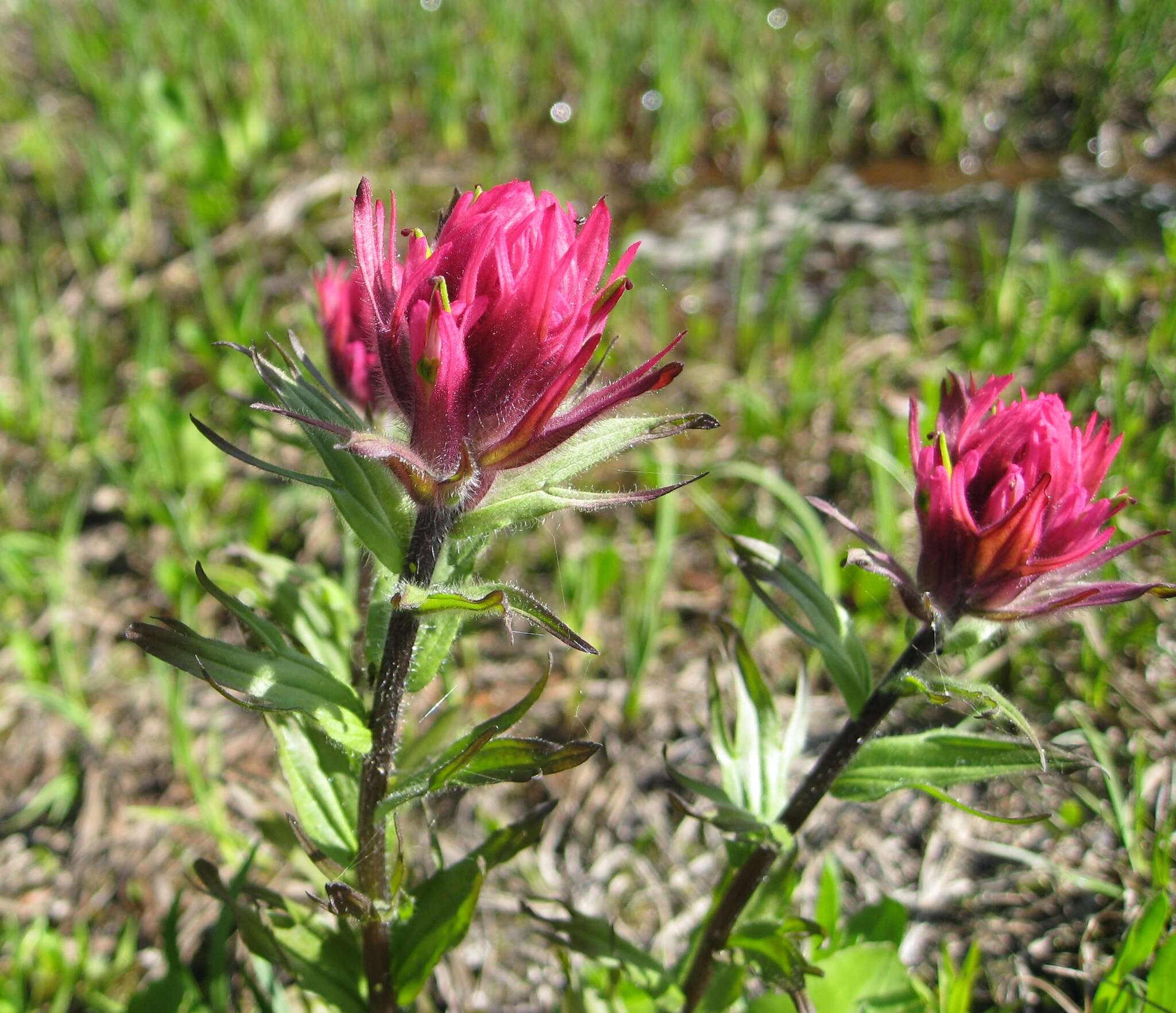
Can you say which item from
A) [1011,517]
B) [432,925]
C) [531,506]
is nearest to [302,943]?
[432,925]

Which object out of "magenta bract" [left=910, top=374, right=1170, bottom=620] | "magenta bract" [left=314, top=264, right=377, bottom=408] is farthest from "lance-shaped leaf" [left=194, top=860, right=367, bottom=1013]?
"magenta bract" [left=910, top=374, right=1170, bottom=620]

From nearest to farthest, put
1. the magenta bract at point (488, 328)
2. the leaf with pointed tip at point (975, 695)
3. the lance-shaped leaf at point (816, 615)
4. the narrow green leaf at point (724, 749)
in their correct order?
the magenta bract at point (488, 328), the leaf with pointed tip at point (975, 695), the lance-shaped leaf at point (816, 615), the narrow green leaf at point (724, 749)

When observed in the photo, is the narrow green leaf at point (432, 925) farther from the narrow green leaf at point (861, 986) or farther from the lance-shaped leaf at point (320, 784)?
the narrow green leaf at point (861, 986)

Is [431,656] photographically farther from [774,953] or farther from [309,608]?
[774,953]

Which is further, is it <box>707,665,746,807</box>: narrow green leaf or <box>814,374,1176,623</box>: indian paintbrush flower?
<box>707,665,746,807</box>: narrow green leaf

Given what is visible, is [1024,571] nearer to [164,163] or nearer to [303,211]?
[303,211]

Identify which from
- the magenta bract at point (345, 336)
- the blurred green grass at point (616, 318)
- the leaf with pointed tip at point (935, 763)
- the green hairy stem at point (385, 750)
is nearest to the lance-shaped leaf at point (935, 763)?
the leaf with pointed tip at point (935, 763)

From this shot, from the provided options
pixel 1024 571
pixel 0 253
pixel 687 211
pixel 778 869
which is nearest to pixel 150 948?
pixel 778 869

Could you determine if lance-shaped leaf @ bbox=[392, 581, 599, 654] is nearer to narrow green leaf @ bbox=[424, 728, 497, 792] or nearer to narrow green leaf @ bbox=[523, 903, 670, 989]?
narrow green leaf @ bbox=[424, 728, 497, 792]
